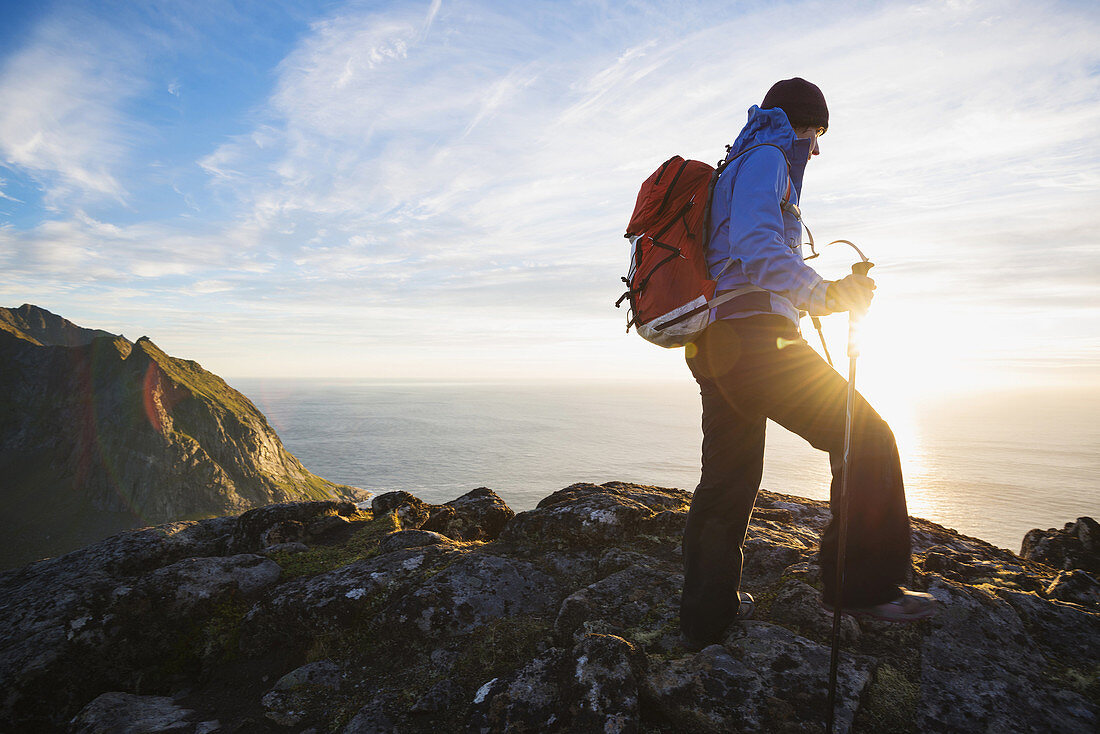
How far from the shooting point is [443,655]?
4672mm

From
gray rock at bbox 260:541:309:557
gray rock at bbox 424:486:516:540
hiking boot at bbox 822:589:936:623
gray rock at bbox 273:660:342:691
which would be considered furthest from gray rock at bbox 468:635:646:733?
gray rock at bbox 260:541:309:557

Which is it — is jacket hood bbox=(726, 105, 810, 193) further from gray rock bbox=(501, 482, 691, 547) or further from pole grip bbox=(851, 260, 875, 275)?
gray rock bbox=(501, 482, 691, 547)

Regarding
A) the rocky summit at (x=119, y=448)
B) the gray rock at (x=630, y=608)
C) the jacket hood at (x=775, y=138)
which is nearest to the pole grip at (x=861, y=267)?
the jacket hood at (x=775, y=138)

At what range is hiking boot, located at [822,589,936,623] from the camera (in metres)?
3.55

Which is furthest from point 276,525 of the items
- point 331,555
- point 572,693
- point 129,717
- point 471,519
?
point 572,693

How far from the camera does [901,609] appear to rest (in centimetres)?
362

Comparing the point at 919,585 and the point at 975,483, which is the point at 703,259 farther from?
the point at 975,483

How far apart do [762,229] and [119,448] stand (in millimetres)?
210841

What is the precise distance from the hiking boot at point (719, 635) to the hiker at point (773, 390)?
0.7 inches

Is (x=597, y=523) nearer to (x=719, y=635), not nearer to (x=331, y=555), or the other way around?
(x=719, y=635)

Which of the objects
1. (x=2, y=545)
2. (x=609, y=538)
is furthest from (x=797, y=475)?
(x=2, y=545)

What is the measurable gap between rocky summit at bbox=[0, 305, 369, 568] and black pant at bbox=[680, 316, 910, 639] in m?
156

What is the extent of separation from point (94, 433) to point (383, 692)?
740ft

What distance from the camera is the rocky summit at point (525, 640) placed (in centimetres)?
339
